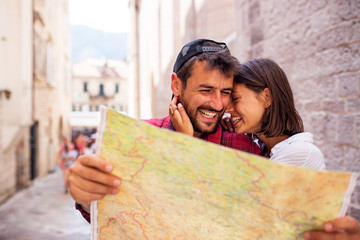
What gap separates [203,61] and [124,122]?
2.77ft

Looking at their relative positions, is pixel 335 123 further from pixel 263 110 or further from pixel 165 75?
pixel 165 75

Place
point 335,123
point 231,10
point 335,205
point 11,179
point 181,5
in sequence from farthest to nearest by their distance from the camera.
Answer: point 181,5, point 11,179, point 231,10, point 335,123, point 335,205

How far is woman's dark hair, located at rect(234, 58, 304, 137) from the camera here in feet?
5.12

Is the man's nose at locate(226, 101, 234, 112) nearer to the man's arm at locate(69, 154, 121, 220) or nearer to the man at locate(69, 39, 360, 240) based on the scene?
the man at locate(69, 39, 360, 240)

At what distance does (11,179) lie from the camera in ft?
27.0

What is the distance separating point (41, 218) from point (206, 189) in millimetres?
6862

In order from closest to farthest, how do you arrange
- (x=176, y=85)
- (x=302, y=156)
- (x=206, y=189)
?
(x=206, y=189) < (x=302, y=156) < (x=176, y=85)

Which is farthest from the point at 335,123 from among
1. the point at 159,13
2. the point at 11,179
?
the point at 159,13

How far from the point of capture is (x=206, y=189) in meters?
0.97

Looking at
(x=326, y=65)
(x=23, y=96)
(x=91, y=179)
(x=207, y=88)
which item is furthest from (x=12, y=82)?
(x=91, y=179)

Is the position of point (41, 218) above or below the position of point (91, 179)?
below

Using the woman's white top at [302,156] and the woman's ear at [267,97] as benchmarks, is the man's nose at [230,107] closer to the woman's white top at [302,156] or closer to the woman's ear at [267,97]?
the woman's ear at [267,97]

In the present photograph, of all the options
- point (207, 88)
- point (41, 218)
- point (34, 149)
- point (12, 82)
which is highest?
point (12, 82)

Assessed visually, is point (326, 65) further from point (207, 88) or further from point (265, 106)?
point (207, 88)
